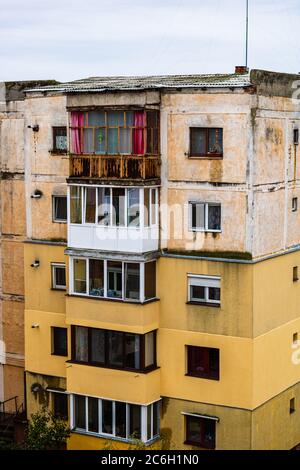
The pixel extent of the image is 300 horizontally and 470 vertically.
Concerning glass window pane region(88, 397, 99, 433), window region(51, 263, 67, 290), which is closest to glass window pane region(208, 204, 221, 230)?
window region(51, 263, 67, 290)

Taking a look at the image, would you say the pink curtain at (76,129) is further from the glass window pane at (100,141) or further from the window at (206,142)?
the window at (206,142)

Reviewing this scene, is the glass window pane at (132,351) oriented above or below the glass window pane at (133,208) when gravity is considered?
below

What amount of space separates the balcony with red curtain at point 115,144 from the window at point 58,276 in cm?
406

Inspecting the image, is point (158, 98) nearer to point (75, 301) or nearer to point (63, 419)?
point (75, 301)

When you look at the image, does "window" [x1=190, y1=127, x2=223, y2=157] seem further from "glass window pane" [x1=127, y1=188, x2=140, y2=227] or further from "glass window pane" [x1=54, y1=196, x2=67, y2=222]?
"glass window pane" [x1=54, y1=196, x2=67, y2=222]

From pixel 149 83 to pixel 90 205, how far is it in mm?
5053

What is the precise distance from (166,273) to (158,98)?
20.9 feet

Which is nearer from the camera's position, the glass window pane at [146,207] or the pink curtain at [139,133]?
the pink curtain at [139,133]

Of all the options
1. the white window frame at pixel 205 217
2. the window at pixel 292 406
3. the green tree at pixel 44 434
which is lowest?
the green tree at pixel 44 434

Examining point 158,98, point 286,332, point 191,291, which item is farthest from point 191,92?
point 286,332

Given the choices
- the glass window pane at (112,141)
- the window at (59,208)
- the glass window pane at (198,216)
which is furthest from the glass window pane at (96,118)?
the glass window pane at (198,216)

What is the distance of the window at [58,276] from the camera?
3953cm

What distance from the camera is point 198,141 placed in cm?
3641

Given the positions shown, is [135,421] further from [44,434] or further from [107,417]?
[44,434]
